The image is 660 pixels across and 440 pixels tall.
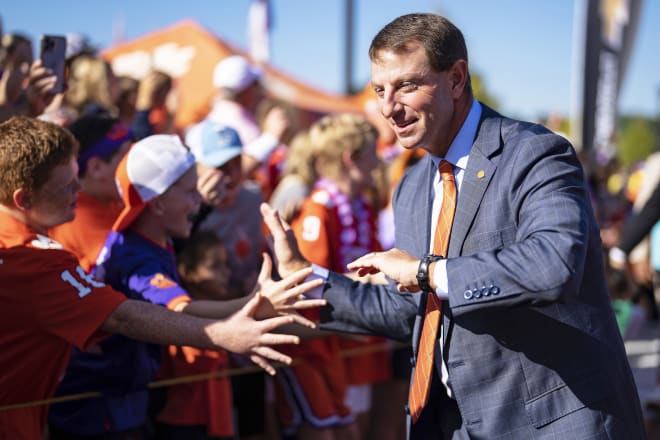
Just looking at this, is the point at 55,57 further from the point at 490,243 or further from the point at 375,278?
the point at 490,243

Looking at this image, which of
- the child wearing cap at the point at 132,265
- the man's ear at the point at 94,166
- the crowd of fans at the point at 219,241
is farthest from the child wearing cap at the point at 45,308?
the man's ear at the point at 94,166

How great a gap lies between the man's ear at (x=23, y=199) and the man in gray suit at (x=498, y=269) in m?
1.24

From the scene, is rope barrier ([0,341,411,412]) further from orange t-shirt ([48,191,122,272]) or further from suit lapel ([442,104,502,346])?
suit lapel ([442,104,502,346])

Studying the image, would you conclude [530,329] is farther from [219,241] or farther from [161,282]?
[219,241]

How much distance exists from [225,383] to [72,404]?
829 mm

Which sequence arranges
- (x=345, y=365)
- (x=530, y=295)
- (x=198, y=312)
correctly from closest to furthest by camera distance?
(x=530, y=295) → (x=198, y=312) → (x=345, y=365)

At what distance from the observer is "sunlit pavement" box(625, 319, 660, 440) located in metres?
6.87

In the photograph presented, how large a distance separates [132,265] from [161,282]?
195 millimetres

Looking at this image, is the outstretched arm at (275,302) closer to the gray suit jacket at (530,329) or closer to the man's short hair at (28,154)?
the gray suit jacket at (530,329)

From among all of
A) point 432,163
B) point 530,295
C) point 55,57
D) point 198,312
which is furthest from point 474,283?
point 55,57

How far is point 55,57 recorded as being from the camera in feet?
13.0

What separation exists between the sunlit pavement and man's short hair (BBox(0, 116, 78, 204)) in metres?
4.42

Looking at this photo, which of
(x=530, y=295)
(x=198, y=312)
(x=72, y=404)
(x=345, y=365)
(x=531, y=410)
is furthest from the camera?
(x=345, y=365)

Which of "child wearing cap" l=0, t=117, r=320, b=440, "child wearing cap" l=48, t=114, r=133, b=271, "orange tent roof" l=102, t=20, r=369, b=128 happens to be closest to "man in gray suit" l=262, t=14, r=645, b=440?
"child wearing cap" l=0, t=117, r=320, b=440
